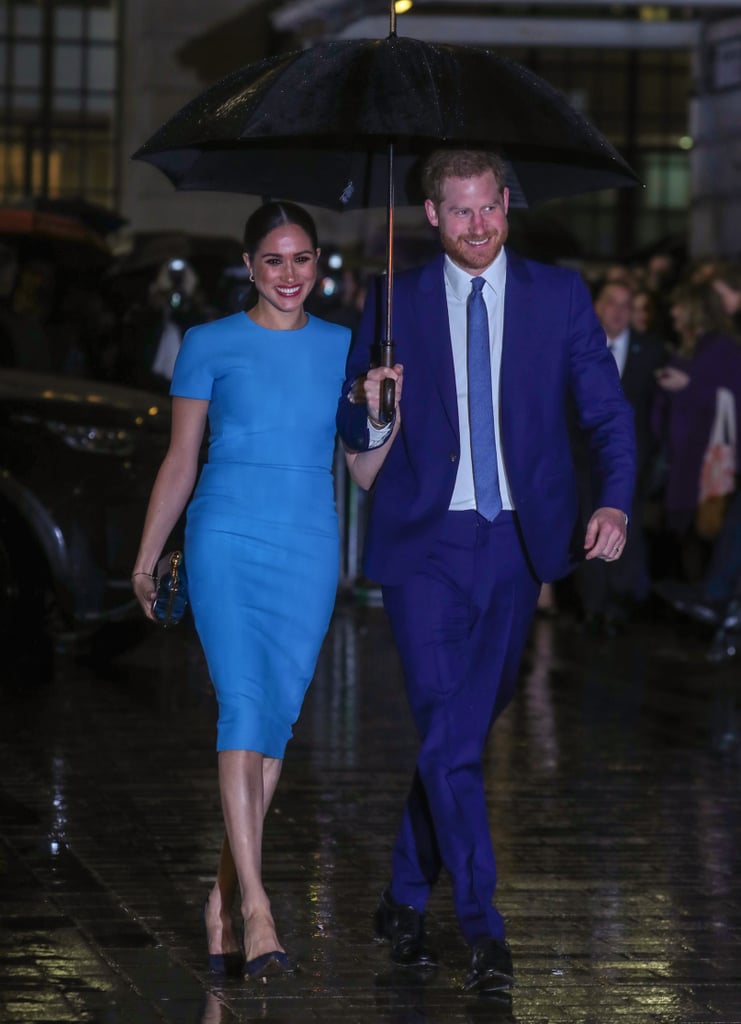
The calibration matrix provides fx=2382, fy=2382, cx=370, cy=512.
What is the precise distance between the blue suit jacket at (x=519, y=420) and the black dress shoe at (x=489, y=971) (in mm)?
963

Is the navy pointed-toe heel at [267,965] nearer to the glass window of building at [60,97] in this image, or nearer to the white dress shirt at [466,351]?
the white dress shirt at [466,351]

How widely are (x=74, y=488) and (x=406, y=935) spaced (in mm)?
Result: 5292

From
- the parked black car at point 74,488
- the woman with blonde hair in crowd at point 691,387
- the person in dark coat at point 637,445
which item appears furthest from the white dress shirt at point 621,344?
the parked black car at point 74,488

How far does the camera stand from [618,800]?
8.71m

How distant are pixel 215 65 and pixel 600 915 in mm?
26488

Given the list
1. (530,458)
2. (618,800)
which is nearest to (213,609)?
(530,458)

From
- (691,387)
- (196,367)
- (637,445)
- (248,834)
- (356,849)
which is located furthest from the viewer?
(691,387)

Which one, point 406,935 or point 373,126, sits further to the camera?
point 406,935

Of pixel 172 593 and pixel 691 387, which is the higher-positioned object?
pixel 691 387

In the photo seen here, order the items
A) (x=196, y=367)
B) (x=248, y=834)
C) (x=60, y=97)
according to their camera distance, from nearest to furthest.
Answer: (x=248, y=834)
(x=196, y=367)
(x=60, y=97)

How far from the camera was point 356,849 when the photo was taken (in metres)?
7.72

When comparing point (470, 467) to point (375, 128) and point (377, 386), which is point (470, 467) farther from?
point (375, 128)

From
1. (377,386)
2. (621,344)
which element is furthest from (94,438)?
(377,386)

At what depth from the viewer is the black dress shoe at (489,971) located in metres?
5.89
